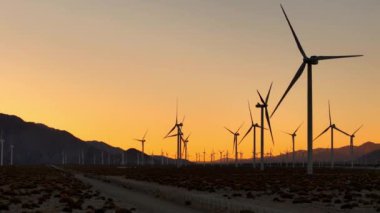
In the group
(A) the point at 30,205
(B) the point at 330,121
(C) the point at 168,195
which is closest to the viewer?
(A) the point at 30,205

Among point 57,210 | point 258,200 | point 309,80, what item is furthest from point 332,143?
point 57,210

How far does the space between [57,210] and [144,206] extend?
8396mm

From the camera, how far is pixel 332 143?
199250 millimetres

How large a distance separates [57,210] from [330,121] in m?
163

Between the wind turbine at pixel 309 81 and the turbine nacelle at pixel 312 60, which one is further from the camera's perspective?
the turbine nacelle at pixel 312 60

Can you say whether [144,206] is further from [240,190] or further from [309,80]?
Answer: [309,80]

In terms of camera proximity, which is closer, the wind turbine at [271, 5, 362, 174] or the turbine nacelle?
the wind turbine at [271, 5, 362, 174]

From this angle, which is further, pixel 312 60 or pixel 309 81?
pixel 312 60

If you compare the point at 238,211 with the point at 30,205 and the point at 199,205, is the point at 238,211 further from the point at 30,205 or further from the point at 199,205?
the point at 30,205

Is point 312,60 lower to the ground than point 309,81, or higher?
higher

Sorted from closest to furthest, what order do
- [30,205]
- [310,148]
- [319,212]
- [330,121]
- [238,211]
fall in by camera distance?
[238,211] → [319,212] → [30,205] → [310,148] → [330,121]

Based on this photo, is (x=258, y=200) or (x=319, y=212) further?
(x=258, y=200)

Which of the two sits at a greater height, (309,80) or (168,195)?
(309,80)

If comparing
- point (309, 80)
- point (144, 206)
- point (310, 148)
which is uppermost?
point (309, 80)
